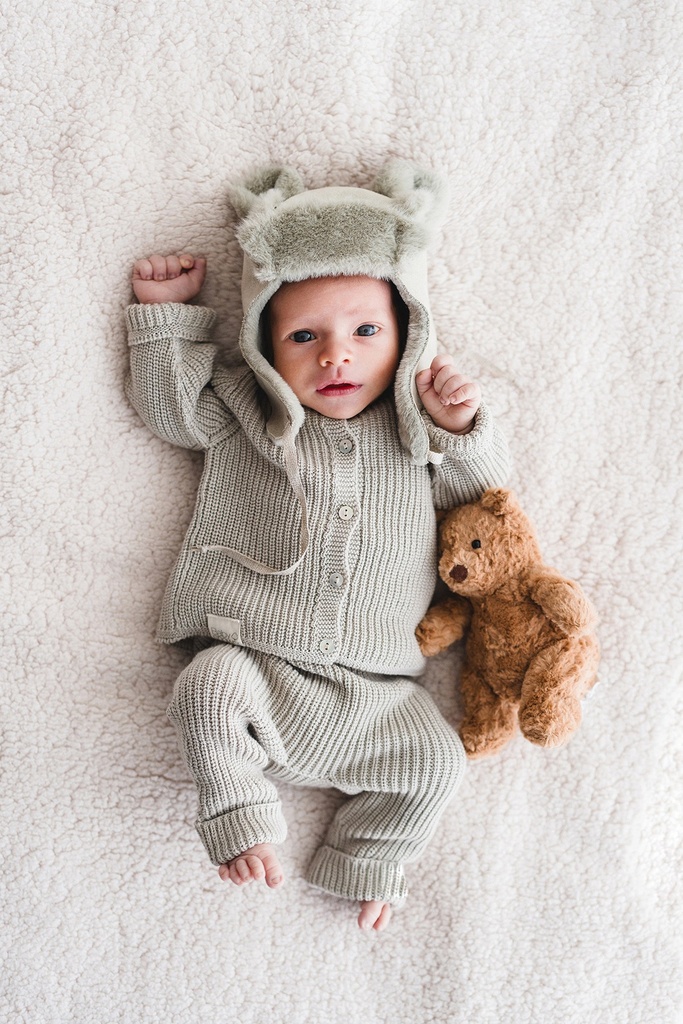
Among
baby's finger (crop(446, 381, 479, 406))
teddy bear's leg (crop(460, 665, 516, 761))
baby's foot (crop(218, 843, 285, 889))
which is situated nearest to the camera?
baby's foot (crop(218, 843, 285, 889))

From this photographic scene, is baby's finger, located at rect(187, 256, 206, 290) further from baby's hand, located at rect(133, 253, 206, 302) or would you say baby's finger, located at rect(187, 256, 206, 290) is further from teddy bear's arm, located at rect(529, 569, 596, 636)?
teddy bear's arm, located at rect(529, 569, 596, 636)

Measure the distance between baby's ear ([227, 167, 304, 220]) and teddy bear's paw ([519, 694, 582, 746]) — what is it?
37.1 inches

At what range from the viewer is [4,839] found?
62.5 inches

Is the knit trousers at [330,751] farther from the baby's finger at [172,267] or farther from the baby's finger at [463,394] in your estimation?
the baby's finger at [172,267]

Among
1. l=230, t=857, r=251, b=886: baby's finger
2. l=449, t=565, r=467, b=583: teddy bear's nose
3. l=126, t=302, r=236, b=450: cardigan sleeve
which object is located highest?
l=126, t=302, r=236, b=450: cardigan sleeve

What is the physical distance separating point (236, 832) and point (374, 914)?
0.33 meters

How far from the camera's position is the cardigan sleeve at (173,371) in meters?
1.59

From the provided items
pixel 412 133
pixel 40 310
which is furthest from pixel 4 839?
pixel 412 133

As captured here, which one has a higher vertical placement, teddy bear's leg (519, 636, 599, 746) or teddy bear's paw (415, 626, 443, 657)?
teddy bear's leg (519, 636, 599, 746)

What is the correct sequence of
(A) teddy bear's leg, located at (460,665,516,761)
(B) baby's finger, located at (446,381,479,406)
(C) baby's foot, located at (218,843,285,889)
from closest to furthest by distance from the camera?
(C) baby's foot, located at (218,843,285,889)
(B) baby's finger, located at (446,381,479,406)
(A) teddy bear's leg, located at (460,665,516,761)

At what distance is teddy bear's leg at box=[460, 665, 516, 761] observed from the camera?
162 cm

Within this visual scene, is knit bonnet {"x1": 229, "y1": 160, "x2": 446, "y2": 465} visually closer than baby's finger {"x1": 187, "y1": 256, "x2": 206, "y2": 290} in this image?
Yes

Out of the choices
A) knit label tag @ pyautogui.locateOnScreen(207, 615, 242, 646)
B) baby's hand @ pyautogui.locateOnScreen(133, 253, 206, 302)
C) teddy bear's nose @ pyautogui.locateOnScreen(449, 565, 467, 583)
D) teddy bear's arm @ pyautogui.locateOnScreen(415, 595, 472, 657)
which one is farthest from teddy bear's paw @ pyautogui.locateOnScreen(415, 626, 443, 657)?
baby's hand @ pyautogui.locateOnScreen(133, 253, 206, 302)

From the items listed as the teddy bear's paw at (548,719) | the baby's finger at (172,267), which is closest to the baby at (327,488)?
the baby's finger at (172,267)
